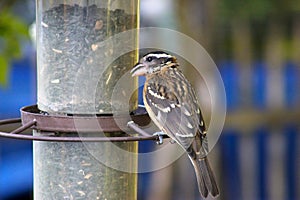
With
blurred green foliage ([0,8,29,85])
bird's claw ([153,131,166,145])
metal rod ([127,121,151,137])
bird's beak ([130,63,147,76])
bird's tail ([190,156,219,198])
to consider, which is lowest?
bird's tail ([190,156,219,198])

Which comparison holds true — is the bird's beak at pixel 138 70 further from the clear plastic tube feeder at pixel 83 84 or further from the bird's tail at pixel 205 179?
the bird's tail at pixel 205 179

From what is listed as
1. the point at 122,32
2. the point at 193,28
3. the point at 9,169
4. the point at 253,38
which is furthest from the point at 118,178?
the point at 253,38

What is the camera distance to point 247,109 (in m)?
7.89

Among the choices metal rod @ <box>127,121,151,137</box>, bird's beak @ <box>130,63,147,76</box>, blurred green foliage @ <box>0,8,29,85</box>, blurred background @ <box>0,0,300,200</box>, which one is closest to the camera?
metal rod @ <box>127,121,151,137</box>

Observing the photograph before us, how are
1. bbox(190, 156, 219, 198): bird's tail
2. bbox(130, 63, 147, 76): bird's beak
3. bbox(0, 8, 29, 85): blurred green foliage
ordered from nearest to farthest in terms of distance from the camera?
bbox(190, 156, 219, 198): bird's tail, bbox(130, 63, 147, 76): bird's beak, bbox(0, 8, 29, 85): blurred green foliage

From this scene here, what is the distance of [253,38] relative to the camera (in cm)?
881

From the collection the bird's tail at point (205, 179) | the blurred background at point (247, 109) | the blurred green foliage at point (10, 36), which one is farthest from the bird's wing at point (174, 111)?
the blurred background at point (247, 109)

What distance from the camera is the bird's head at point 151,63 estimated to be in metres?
3.42

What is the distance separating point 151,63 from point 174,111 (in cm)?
34

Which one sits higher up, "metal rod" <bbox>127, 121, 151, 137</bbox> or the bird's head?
the bird's head

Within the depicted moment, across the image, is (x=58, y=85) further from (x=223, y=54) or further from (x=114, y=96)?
(x=223, y=54)

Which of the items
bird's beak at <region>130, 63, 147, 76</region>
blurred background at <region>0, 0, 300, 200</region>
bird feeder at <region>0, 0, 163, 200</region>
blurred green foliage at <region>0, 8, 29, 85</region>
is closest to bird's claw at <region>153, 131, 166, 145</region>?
bird feeder at <region>0, 0, 163, 200</region>

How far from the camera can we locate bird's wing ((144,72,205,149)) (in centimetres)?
331

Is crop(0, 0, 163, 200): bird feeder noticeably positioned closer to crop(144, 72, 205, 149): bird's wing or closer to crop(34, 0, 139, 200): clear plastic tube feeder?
crop(34, 0, 139, 200): clear plastic tube feeder
